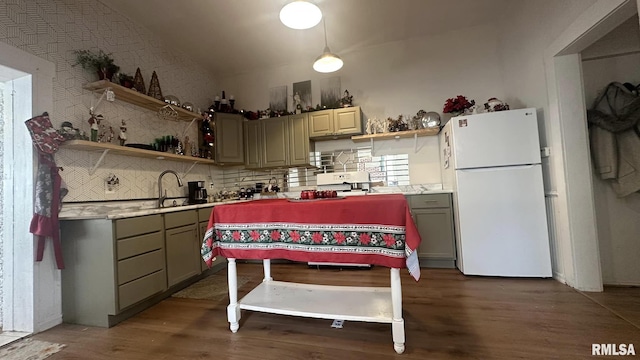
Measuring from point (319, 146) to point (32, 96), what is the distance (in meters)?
2.97

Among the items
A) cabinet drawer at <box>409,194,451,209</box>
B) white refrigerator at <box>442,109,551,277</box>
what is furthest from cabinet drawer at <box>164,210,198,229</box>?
white refrigerator at <box>442,109,551,277</box>

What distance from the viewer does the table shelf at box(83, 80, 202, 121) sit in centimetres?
234

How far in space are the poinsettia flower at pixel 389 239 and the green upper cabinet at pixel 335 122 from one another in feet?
7.27

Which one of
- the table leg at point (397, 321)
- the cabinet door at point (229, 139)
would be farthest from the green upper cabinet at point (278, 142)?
the table leg at point (397, 321)

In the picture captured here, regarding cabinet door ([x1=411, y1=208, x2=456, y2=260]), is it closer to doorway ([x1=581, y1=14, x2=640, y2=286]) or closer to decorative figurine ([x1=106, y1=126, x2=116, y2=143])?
doorway ([x1=581, y1=14, x2=640, y2=286])

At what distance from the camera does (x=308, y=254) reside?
167 cm

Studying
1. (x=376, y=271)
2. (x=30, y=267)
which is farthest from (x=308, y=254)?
(x=30, y=267)

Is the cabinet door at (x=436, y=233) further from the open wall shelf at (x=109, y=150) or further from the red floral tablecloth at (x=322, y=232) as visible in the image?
the open wall shelf at (x=109, y=150)

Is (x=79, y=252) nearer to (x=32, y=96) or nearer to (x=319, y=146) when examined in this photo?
(x=32, y=96)

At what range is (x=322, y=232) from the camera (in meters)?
1.65

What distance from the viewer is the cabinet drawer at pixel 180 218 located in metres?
2.48

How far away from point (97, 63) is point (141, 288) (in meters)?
2.08
